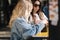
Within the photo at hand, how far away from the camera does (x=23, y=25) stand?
4.06 m

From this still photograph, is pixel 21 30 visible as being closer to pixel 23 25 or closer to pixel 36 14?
pixel 23 25

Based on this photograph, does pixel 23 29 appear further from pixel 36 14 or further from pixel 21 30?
pixel 36 14

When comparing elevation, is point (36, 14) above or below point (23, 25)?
above

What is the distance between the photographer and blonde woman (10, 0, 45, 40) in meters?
4.07

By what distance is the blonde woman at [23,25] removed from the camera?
160 inches

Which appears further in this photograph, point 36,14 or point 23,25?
point 36,14

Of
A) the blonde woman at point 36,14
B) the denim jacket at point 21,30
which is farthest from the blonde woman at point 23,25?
the blonde woman at point 36,14

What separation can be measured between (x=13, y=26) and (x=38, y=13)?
99 centimetres

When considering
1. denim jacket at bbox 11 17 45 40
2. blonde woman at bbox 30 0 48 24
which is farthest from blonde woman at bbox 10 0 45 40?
blonde woman at bbox 30 0 48 24

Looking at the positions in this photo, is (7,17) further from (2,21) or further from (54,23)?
(54,23)

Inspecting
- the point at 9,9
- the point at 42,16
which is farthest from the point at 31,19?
the point at 9,9

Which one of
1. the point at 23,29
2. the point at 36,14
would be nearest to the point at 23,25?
the point at 23,29

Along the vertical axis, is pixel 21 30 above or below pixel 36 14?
below

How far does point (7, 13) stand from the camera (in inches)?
386
